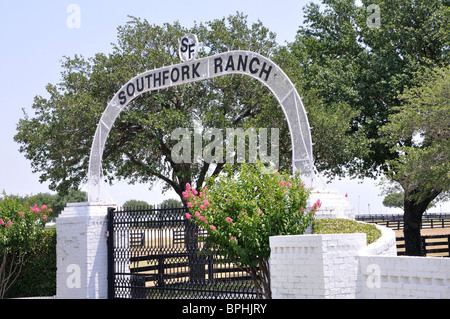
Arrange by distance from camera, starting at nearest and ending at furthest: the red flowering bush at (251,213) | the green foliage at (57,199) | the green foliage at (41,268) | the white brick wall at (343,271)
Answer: the white brick wall at (343,271)
the red flowering bush at (251,213)
the green foliage at (41,268)
the green foliage at (57,199)

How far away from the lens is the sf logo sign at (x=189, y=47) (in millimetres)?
13516

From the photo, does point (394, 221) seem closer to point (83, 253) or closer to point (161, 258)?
point (161, 258)

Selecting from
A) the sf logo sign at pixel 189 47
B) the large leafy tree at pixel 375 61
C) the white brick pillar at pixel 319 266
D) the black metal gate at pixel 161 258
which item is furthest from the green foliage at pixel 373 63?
the white brick pillar at pixel 319 266

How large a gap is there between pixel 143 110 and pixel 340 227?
520 inches

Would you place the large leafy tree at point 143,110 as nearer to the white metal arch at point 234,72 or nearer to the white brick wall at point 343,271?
the white metal arch at point 234,72

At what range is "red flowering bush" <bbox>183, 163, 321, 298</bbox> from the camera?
10.0m

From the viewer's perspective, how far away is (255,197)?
10.6 metres

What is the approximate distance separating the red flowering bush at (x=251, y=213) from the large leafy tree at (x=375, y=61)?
510 inches

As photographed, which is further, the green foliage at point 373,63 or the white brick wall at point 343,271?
the green foliage at point 373,63

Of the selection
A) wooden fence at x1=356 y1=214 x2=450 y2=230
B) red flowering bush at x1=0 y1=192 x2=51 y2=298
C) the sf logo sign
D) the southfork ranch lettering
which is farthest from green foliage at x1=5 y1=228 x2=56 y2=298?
wooden fence at x1=356 y1=214 x2=450 y2=230

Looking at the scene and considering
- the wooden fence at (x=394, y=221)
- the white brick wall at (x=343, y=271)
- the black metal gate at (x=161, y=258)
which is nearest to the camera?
the white brick wall at (x=343, y=271)

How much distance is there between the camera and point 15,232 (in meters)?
15.6

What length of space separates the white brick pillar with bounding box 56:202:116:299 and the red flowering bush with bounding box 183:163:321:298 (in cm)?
410

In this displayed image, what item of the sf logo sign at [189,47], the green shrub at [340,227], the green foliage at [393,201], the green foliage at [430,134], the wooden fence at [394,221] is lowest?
the wooden fence at [394,221]
